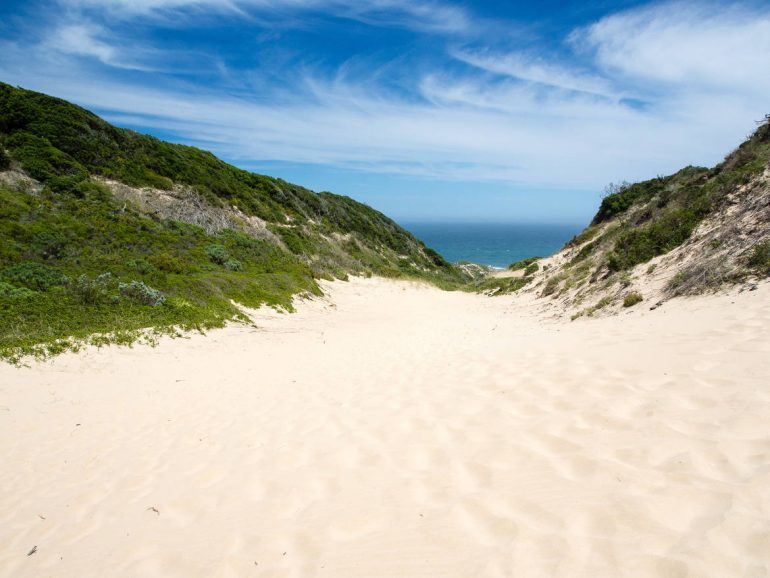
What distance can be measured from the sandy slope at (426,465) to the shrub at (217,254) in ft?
37.6

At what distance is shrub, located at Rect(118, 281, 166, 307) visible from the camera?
12.4 meters

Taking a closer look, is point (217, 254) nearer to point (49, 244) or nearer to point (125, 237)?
point (125, 237)

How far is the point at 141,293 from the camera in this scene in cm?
1255

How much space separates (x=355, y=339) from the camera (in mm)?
13023

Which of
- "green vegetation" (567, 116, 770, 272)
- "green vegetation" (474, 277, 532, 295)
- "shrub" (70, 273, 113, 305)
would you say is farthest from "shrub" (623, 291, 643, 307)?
"green vegetation" (474, 277, 532, 295)

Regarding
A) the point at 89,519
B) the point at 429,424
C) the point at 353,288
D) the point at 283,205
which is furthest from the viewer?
the point at 283,205

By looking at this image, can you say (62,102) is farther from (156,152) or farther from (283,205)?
(283,205)

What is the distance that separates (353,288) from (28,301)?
1796cm

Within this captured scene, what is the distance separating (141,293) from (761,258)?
1596cm

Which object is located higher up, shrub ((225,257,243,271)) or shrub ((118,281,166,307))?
shrub ((225,257,243,271))

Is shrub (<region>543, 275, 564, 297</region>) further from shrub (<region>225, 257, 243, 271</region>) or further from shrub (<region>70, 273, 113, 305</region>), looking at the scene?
shrub (<region>70, 273, 113, 305</region>)

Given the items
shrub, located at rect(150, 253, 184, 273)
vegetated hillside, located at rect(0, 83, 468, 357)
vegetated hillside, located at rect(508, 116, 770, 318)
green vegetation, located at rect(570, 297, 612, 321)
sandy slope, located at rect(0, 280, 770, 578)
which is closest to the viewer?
sandy slope, located at rect(0, 280, 770, 578)

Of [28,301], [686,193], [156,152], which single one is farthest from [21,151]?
[686,193]

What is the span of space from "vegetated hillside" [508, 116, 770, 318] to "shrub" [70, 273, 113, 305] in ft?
47.4
